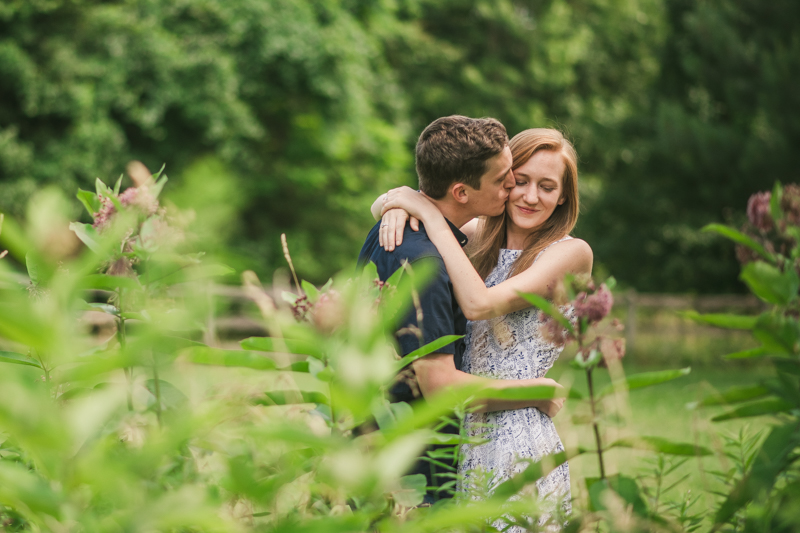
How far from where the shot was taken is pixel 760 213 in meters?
1.28

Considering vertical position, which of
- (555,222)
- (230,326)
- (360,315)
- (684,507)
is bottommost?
(230,326)

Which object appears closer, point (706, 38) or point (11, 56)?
point (11, 56)

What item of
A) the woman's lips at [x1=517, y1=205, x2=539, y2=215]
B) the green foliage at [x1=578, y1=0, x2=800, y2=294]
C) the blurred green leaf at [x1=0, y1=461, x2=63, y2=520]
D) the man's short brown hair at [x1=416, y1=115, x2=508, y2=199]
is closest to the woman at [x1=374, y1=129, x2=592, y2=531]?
the woman's lips at [x1=517, y1=205, x2=539, y2=215]

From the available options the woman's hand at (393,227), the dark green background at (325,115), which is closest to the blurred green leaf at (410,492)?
the woman's hand at (393,227)

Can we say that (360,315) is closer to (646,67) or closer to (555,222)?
(555,222)

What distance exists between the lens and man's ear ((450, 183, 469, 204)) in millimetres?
2441

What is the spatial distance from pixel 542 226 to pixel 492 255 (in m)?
0.21

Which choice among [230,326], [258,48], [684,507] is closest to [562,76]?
[258,48]

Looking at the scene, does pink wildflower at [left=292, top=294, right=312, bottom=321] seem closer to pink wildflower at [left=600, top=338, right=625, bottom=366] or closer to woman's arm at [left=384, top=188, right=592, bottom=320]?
pink wildflower at [left=600, top=338, right=625, bottom=366]

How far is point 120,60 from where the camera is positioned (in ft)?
47.1

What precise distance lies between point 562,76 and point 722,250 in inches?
442

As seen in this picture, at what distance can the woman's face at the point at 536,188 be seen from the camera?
8.32ft

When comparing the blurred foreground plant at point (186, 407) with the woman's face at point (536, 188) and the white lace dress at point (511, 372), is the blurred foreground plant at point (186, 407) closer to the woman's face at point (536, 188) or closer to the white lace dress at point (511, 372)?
the white lace dress at point (511, 372)

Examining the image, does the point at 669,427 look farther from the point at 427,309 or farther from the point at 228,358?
the point at 228,358
